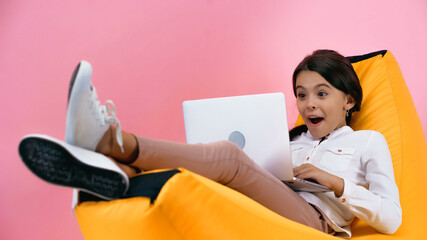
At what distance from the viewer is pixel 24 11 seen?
2596 mm

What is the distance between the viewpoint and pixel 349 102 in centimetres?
193

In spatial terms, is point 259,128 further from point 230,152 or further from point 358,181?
point 358,181

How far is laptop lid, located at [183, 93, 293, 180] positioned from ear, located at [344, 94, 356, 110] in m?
0.51

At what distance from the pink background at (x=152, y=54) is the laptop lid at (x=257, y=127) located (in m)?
1.32

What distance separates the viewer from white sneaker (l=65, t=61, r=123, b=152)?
105 cm

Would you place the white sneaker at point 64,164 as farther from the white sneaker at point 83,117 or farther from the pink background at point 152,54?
the pink background at point 152,54

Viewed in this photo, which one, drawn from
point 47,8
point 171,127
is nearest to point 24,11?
point 47,8

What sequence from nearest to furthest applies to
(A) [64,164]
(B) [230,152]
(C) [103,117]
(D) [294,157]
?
(A) [64,164] < (C) [103,117] < (B) [230,152] < (D) [294,157]

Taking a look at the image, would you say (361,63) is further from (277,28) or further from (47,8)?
(47,8)

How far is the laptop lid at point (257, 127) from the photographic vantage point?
150 centimetres

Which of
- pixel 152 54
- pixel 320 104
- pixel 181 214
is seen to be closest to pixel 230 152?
pixel 181 214

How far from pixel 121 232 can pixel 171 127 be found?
180 cm

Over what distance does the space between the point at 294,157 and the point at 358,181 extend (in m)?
0.35

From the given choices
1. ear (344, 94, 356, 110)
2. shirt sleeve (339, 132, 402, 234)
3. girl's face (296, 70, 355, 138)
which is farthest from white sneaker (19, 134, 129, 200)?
ear (344, 94, 356, 110)
